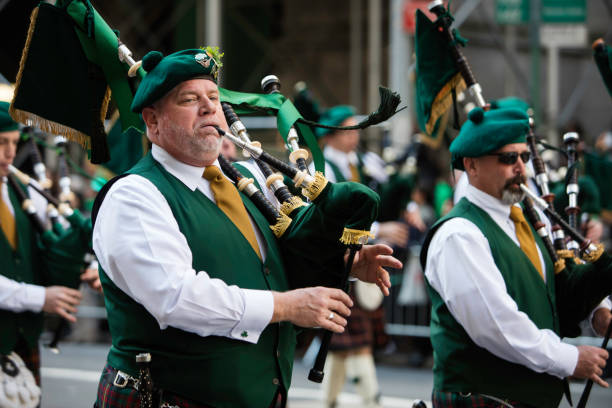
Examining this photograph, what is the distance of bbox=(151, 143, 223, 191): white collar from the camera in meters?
2.54

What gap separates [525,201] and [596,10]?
31.0 ft

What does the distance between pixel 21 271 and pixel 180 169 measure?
1.68m

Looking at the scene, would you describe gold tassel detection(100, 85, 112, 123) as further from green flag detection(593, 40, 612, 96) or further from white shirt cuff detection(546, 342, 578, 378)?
green flag detection(593, 40, 612, 96)

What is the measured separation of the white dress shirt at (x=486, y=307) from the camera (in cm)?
290

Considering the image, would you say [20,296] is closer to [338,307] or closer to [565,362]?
[338,307]

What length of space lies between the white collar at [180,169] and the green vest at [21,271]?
5.25 ft

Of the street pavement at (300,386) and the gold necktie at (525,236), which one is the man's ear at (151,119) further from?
the street pavement at (300,386)

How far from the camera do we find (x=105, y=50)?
9.24ft

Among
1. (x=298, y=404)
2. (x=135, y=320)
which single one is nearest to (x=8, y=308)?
(x=135, y=320)

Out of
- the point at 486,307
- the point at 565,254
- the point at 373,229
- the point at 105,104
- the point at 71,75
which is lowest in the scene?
the point at 373,229

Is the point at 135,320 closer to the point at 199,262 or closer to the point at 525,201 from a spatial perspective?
the point at 199,262

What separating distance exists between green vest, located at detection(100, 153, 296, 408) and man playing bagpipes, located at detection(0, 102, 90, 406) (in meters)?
1.37

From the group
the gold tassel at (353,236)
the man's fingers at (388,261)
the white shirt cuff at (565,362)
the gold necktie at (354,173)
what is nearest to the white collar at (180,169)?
the gold tassel at (353,236)

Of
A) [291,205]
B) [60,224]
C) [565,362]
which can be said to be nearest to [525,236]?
[565,362]
